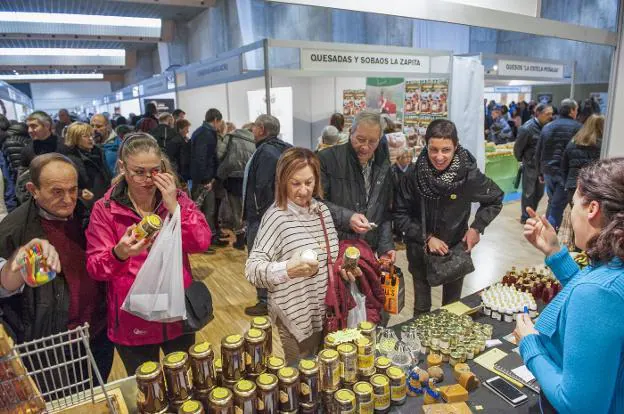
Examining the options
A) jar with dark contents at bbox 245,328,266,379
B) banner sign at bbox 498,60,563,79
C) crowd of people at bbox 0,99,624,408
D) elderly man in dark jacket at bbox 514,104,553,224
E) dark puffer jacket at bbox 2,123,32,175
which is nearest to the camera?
crowd of people at bbox 0,99,624,408

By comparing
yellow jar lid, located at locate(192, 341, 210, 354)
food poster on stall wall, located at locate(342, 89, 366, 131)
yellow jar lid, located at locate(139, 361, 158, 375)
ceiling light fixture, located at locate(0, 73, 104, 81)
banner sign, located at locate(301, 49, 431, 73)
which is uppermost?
ceiling light fixture, located at locate(0, 73, 104, 81)

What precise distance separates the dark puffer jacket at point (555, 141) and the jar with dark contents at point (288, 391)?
4.94 meters

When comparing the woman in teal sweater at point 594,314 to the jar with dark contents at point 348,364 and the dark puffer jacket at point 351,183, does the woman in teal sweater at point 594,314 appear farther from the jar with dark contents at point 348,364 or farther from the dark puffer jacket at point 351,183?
the dark puffer jacket at point 351,183

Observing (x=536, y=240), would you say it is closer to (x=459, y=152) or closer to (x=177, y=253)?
(x=459, y=152)

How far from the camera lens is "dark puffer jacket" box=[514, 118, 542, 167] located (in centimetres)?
575

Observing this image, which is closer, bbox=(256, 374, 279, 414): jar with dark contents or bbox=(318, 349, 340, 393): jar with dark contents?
bbox=(256, 374, 279, 414): jar with dark contents

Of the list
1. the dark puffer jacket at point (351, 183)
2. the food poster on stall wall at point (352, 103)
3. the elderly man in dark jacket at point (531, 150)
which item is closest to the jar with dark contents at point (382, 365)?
the dark puffer jacket at point (351, 183)

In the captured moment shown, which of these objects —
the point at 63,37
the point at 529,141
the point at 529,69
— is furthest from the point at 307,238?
the point at 63,37

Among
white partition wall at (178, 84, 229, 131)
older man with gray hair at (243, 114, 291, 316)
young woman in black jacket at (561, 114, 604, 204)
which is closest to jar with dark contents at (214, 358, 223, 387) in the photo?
older man with gray hair at (243, 114, 291, 316)

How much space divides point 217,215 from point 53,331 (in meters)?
4.11

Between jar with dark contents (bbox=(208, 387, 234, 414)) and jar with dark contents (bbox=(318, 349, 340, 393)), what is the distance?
0.29 m

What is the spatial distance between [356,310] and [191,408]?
98 centimetres

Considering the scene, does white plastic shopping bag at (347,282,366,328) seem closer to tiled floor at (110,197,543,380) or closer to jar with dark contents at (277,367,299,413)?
jar with dark contents at (277,367,299,413)

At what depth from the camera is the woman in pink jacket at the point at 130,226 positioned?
164 cm
